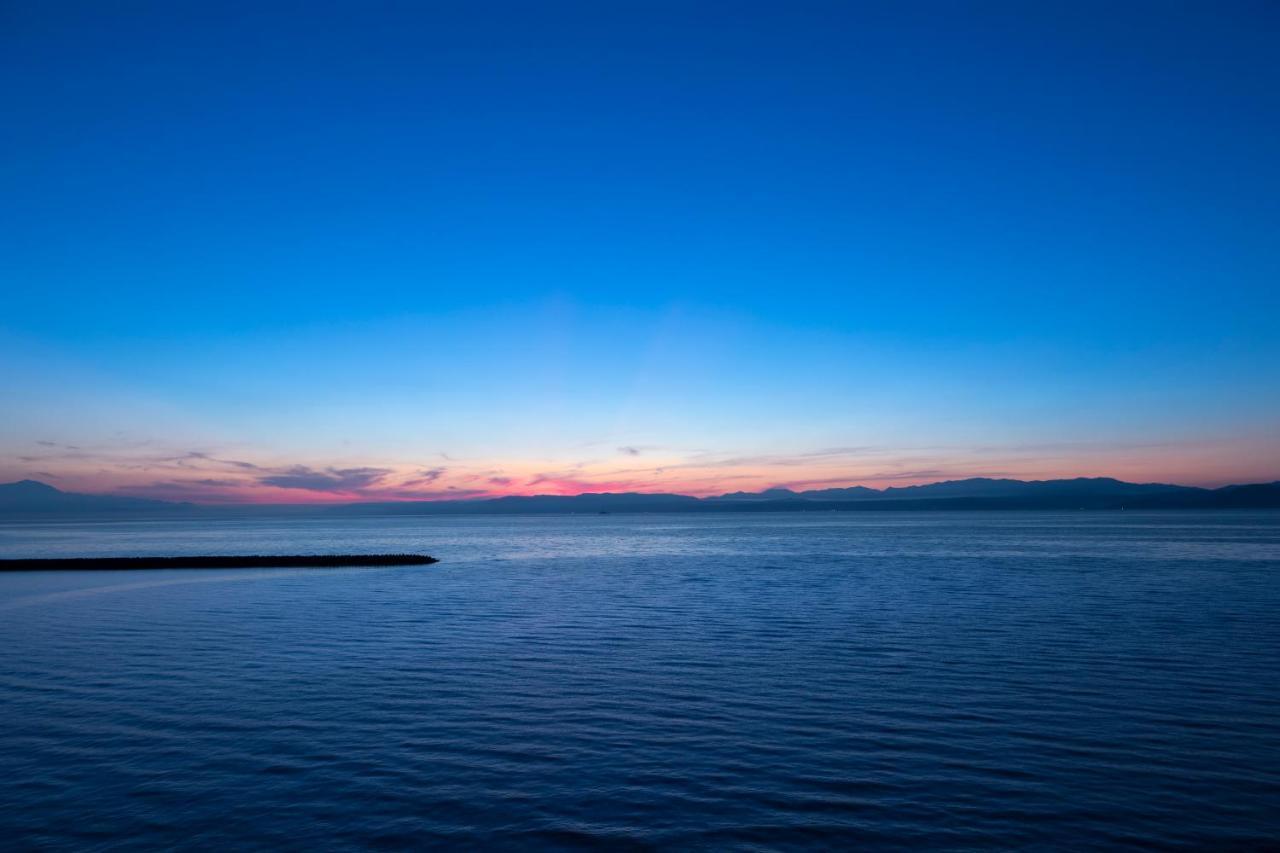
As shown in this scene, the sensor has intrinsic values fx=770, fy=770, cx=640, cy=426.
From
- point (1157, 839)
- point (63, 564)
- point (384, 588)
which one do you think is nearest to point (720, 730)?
point (1157, 839)

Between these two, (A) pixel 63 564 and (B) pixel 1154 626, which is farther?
(A) pixel 63 564

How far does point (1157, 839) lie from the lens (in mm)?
12836

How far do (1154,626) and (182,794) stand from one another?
124 feet

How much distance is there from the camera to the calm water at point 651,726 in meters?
13.7

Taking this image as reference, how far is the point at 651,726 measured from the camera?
19562 millimetres

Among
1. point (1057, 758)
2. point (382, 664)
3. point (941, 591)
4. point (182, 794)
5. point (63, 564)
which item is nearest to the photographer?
point (182, 794)

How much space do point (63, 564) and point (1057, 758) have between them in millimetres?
97598

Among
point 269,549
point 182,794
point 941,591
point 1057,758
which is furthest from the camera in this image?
point 269,549

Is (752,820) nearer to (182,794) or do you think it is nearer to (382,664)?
(182,794)

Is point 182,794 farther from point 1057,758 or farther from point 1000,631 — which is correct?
point 1000,631

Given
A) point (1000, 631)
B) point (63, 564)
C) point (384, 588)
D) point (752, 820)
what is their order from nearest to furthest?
point (752, 820), point (1000, 631), point (384, 588), point (63, 564)

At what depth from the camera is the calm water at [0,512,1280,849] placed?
13695 mm

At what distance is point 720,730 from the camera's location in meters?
19.1

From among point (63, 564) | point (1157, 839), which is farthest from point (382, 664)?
point (63, 564)
